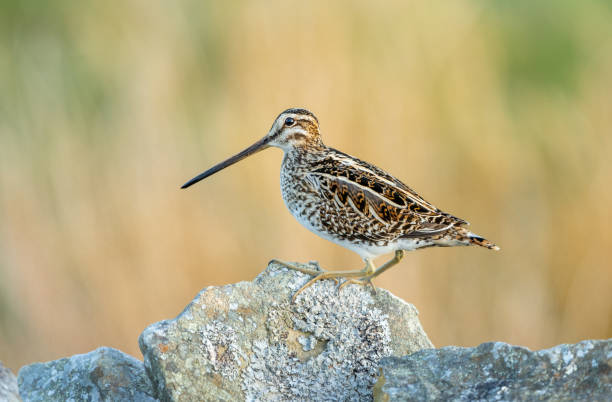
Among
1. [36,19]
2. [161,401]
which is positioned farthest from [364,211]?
[36,19]

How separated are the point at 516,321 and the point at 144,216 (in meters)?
2.16

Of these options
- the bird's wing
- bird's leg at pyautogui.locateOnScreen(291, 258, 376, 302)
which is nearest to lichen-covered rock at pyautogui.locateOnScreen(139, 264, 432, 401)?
bird's leg at pyautogui.locateOnScreen(291, 258, 376, 302)

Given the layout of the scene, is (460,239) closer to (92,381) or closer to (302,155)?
(302,155)

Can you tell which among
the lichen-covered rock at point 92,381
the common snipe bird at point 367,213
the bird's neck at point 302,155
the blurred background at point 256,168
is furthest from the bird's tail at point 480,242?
the blurred background at point 256,168

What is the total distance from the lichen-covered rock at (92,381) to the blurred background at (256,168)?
1854mm

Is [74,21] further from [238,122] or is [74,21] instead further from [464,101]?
[464,101]

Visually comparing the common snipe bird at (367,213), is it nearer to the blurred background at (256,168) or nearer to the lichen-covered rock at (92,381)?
the lichen-covered rock at (92,381)

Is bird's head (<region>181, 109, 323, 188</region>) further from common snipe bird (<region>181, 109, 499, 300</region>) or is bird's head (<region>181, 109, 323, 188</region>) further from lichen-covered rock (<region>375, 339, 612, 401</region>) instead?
lichen-covered rock (<region>375, 339, 612, 401</region>)

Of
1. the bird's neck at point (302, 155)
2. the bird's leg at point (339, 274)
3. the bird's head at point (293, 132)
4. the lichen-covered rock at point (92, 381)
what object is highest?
the bird's head at point (293, 132)

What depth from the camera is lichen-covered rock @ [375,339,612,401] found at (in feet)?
6.36

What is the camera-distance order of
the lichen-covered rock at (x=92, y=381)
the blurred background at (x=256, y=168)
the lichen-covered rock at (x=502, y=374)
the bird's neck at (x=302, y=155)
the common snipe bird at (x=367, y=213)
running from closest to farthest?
the lichen-covered rock at (x=502, y=374)
the lichen-covered rock at (x=92, y=381)
the common snipe bird at (x=367, y=213)
the bird's neck at (x=302, y=155)
the blurred background at (x=256, y=168)

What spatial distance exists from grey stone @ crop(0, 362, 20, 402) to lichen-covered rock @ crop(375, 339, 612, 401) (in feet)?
3.00

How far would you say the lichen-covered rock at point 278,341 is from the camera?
2.24 metres

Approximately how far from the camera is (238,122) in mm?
4617
